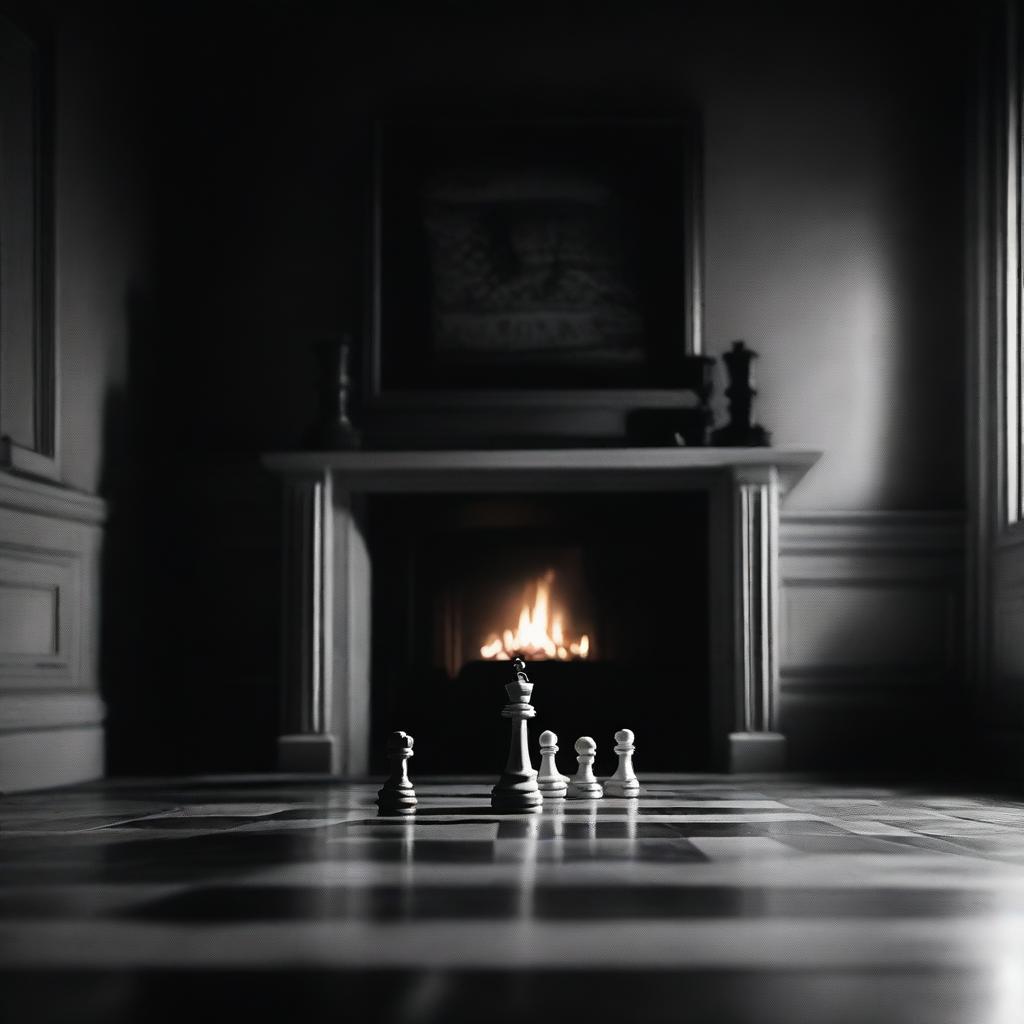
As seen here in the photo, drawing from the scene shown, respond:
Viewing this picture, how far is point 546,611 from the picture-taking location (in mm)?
4141

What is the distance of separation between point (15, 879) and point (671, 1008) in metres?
0.96

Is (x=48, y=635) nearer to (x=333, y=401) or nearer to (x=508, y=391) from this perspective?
(x=333, y=401)

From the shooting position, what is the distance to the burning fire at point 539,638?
4.08m

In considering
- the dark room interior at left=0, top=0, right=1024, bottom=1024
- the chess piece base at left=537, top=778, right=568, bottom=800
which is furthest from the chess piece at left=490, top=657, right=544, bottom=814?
the dark room interior at left=0, top=0, right=1024, bottom=1024

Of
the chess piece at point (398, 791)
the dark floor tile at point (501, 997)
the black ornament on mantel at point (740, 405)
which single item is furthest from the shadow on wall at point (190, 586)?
the dark floor tile at point (501, 997)

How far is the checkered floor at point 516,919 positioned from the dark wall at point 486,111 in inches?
77.3

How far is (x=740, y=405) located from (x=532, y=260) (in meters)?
0.87

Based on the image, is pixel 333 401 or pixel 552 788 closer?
pixel 552 788

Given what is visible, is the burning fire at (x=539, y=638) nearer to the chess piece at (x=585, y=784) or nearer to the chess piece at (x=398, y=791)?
the chess piece at (x=585, y=784)

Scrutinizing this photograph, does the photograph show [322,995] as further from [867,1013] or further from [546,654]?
[546,654]

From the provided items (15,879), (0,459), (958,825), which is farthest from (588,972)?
(0,459)

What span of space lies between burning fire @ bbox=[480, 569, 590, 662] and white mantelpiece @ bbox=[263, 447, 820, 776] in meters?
0.42

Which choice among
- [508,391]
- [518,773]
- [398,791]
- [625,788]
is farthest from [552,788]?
[508,391]

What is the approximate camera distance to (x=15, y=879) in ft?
5.15
